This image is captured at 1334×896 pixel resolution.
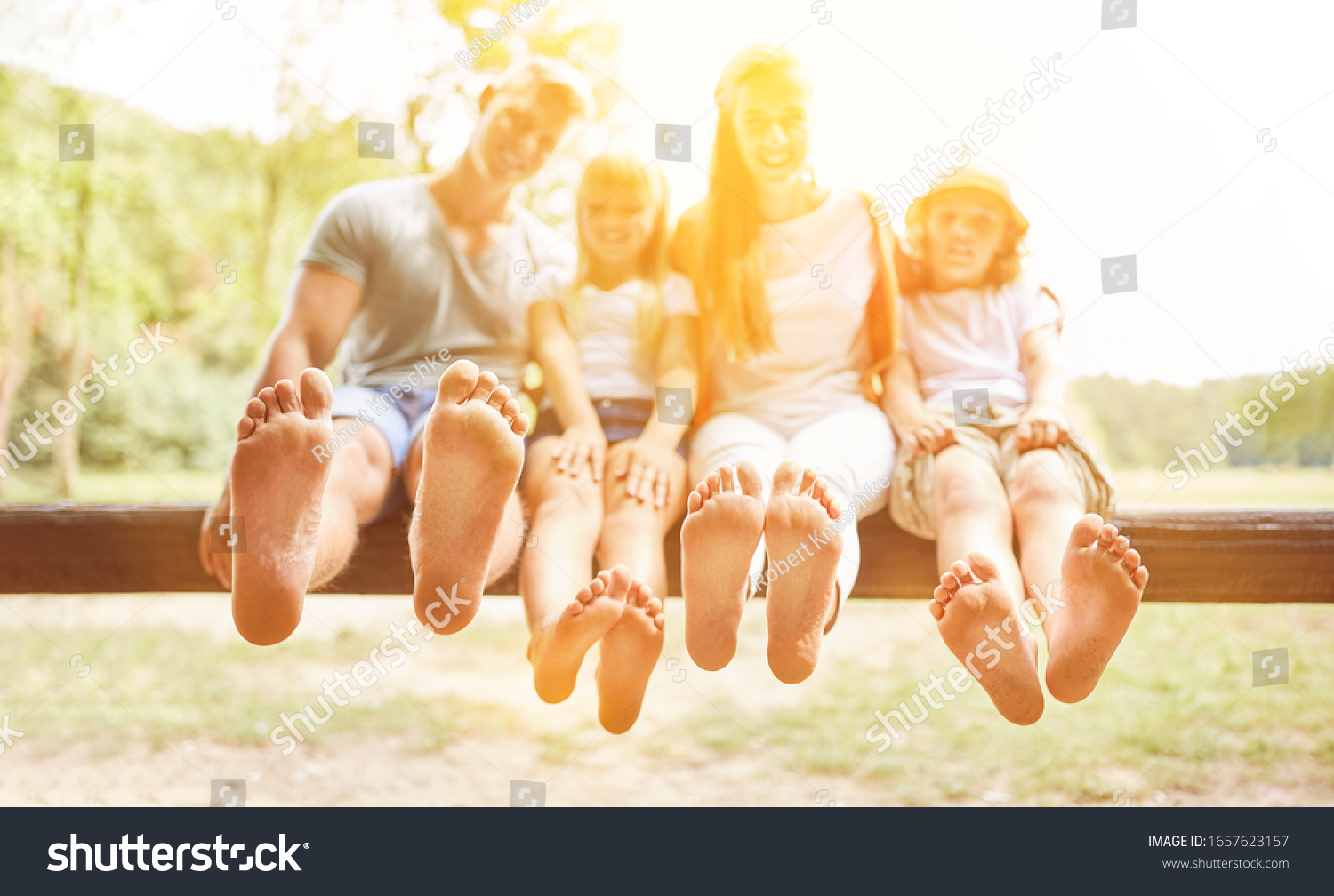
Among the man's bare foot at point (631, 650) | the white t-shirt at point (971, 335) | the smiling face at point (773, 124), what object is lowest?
the man's bare foot at point (631, 650)

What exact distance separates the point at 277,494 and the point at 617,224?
551mm

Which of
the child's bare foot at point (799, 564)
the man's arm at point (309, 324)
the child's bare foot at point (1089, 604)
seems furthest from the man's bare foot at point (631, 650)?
the man's arm at point (309, 324)

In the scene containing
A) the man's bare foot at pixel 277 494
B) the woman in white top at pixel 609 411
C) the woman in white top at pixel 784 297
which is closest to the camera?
the man's bare foot at pixel 277 494

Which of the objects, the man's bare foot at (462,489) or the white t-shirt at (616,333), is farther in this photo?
the white t-shirt at (616,333)

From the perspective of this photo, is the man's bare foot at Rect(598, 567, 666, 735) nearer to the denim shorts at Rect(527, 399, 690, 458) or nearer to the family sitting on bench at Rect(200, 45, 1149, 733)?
the family sitting on bench at Rect(200, 45, 1149, 733)

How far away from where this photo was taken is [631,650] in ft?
2.96

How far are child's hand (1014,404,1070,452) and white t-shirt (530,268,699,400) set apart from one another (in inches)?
18.1

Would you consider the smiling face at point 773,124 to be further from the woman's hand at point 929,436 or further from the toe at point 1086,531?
the toe at point 1086,531

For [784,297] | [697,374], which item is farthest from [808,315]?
[697,374]

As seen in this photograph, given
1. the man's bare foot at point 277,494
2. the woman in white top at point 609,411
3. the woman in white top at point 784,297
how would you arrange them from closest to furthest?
the man's bare foot at point 277,494, the woman in white top at point 609,411, the woman in white top at point 784,297

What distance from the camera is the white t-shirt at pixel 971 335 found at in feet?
3.79

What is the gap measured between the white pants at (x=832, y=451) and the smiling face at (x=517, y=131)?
442 mm

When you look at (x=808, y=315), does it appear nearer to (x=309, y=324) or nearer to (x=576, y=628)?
(x=576, y=628)
